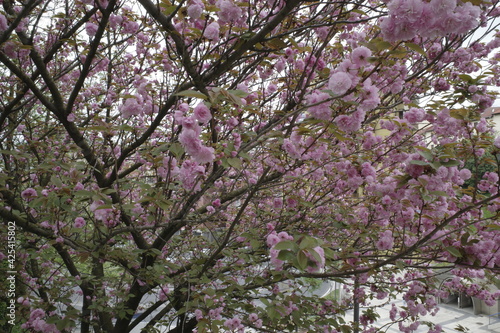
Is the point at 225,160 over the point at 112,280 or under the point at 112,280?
over

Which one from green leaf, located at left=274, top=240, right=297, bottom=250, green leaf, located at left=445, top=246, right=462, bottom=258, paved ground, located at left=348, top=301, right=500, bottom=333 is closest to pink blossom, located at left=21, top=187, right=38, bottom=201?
green leaf, located at left=274, top=240, right=297, bottom=250

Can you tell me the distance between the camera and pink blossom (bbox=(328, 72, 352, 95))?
1274mm

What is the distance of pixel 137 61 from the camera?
3877mm

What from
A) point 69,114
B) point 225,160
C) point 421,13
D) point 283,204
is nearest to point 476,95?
point 421,13

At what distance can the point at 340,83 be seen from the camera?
1280mm

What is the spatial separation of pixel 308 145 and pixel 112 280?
260 centimetres

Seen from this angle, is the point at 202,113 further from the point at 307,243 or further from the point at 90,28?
the point at 90,28

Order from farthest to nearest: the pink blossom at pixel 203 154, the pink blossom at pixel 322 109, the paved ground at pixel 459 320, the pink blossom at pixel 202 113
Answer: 1. the paved ground at pixel 459 320
2. the pink blossom at pixel 322 109
3. the pink blossom at pixel 203 154
4. the pink blossom at pixel 202 113

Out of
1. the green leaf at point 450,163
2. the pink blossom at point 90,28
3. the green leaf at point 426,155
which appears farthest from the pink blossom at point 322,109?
the pink blossom at point 90,28

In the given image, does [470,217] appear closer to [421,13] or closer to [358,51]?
[358,51]

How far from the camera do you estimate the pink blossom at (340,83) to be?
1.27 metres

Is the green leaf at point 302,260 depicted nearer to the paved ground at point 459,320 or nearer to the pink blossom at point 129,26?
the pink blossom at point 129,26

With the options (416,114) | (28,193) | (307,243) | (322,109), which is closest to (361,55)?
(322,109)

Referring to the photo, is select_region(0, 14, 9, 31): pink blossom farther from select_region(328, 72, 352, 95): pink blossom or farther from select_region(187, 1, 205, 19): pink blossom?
select_region(328, 72, 352, 95): pink blossom
